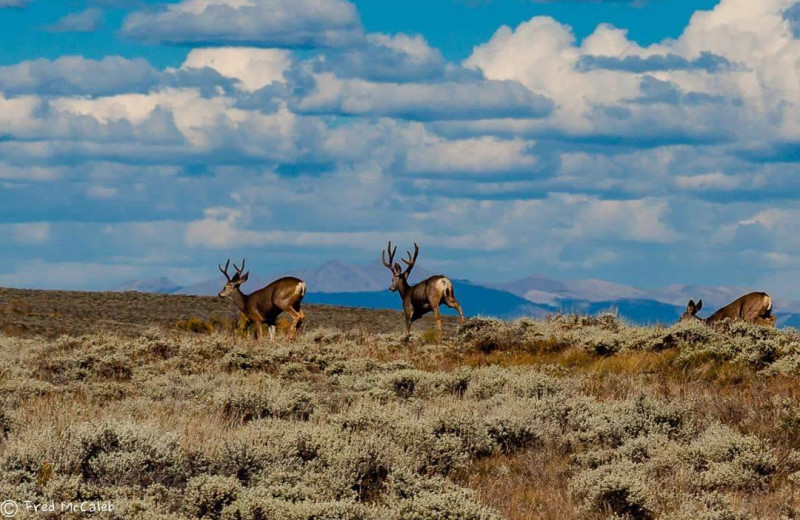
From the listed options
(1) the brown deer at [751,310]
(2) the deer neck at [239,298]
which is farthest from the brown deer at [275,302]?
(1) the brown deer at [751,310]

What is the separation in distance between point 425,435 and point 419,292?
1791cm

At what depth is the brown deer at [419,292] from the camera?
27.8m

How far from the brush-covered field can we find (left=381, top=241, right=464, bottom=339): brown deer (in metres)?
8.08

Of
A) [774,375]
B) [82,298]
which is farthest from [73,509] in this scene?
[82,298]

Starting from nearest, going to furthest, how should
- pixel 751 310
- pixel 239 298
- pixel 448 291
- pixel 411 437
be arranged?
pixel 411 437
pixel 751 310
pixel 448 291
pixel 239 298

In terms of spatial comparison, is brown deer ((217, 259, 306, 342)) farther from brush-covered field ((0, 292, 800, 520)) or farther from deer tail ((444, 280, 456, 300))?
brush-covered field ((0, 292, 800, 520))

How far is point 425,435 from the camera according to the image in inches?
412

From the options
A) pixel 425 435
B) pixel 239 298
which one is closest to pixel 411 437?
pixel 425 435

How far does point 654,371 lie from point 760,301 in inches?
287

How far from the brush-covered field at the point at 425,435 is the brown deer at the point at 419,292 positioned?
26.5 ft

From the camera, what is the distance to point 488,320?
23.4 m

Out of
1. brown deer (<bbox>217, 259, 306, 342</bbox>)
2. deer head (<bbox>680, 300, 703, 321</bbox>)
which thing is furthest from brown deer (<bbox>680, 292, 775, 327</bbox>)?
brown deer (<bbox>217, 259, 306, 342</bbox>)

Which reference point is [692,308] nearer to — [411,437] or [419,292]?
[419,292]

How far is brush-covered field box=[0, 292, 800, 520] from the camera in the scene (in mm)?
8148
